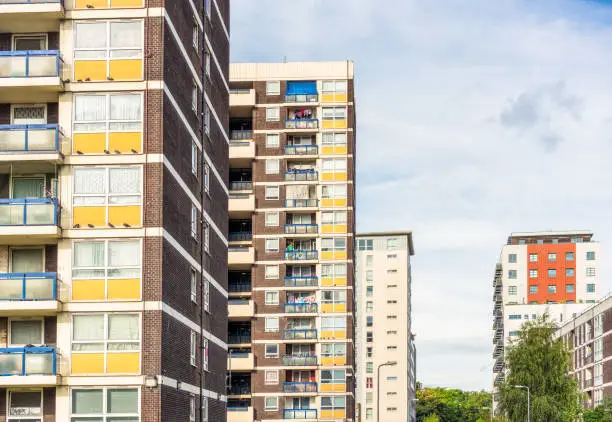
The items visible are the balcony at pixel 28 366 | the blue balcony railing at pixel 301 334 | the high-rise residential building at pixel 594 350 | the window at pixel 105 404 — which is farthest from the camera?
the high-rise residential building at pixel 594 350

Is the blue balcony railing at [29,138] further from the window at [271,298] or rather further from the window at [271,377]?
the window at [271,377]

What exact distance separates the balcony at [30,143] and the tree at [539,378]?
66720mm

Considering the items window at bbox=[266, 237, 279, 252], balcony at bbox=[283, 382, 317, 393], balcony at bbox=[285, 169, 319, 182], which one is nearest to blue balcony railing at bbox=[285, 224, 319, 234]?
window at bbox=[266, 237, 279, 252]

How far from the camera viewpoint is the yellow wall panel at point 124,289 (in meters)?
36.6

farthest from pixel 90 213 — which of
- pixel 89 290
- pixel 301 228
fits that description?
pixel 301 228

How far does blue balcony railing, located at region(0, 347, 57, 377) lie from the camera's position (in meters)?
35.8

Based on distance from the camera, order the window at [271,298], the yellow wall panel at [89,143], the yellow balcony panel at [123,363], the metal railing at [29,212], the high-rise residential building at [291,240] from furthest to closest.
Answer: the window at [271,298] → the high-rise residential building at [291,240] → the yellow wall panel at [89,143] → the metal railing at [29,212] → the yellow balcony panel at [123,363]

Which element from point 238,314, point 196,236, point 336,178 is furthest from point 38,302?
point 336,178

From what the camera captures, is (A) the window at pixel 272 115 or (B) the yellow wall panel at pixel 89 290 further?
(A) the window at pixel 272 115

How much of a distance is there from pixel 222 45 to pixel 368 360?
A: 131 metres

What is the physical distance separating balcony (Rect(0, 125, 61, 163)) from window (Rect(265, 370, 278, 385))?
169ft

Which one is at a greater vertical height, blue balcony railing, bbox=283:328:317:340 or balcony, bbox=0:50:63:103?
balcony, bbox=0:50:63:103

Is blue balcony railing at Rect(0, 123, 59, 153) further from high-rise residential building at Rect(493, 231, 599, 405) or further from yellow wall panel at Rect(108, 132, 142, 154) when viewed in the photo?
high-rise residential building at Rect(493, 231, 599, 405)

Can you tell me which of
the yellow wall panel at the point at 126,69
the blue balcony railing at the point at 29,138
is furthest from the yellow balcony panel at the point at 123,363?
the yellow wall panel at the point at 126,69
